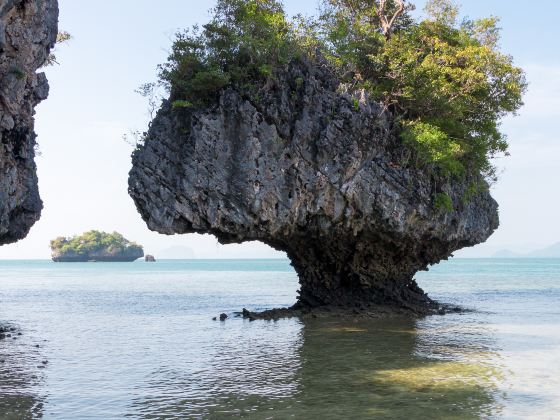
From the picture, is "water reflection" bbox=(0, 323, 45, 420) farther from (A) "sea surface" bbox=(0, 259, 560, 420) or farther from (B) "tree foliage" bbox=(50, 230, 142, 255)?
(B) "tree foliage" bbox=(50, 230, 142, 255)

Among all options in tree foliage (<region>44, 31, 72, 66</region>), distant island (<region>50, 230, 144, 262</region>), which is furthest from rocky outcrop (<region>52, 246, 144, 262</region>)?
tree foliage (<region>44, 31, 72, 66</region>)

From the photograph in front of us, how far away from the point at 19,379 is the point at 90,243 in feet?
527

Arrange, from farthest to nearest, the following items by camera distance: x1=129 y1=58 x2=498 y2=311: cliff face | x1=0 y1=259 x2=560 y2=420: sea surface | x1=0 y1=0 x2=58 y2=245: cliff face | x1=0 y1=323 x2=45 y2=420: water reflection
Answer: x1=129 y1=58 x2=498 y2=311: cliff face, x1=0 y1=0 x2=58 y2=245: cliff face, x1=0 y1=259 x2=560 y2=420: sea surface, x1=0 y1=323 x2=45 y2=420: water reflection

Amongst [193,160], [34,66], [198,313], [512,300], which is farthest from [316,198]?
[512,300]

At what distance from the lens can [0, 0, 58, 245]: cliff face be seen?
20.5 metres

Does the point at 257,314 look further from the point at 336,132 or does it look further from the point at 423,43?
the point at 423,43

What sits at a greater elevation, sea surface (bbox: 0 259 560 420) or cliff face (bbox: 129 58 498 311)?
cliff face (bbox: 129 58 498 311)

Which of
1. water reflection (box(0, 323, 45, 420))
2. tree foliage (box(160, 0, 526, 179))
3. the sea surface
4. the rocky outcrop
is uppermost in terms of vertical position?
tree foliage (box(160, 0, 526, 179))

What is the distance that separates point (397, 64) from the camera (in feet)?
83.4

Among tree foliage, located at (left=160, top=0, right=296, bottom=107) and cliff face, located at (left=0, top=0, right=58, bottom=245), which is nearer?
cliff face, located at (left=0, top=0, right=58, bottom=245)

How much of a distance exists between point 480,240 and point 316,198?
35.3 feet

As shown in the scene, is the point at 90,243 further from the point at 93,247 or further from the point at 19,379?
the point at 19,379

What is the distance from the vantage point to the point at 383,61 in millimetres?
25875

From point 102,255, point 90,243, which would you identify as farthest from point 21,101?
point 102,255
